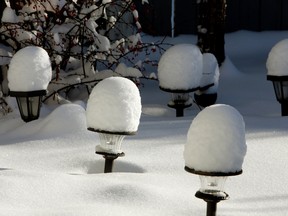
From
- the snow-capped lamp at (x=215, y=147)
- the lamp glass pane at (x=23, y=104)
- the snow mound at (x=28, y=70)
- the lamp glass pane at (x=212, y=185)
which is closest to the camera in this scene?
the snow-capped lamp at (x=215, y=147)

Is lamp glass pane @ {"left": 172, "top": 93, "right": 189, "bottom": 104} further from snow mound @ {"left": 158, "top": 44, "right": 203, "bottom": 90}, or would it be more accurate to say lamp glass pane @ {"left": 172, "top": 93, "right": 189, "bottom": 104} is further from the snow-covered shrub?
the snow-covered shrub

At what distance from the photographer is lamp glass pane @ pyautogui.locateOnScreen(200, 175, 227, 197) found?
Answer: 3.99m

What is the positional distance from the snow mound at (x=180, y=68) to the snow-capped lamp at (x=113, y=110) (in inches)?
88.7

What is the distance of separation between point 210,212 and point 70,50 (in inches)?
178

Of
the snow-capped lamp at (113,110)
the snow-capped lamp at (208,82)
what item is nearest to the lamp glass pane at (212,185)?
the snow-capped lamp at (113,110)

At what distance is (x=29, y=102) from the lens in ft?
21.8

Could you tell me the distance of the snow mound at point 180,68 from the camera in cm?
727

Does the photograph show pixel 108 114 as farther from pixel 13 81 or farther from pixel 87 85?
pixel 87 85

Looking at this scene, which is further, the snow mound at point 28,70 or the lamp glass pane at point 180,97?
the lamp glass pane at point 180,97

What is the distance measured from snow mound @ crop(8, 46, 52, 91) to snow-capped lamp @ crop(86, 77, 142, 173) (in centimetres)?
151

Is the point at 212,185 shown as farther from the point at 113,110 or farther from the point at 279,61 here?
the point at 279,61

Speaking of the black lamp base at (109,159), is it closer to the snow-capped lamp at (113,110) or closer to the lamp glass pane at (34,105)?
the snow-capped lamp at (113,110)

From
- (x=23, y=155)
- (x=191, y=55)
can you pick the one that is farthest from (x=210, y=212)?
(x=191, y=55)

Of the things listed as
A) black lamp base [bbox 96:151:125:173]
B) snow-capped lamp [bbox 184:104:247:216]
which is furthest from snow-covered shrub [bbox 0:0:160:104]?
snow-capped lamp [bbox 184:104:247:216]
